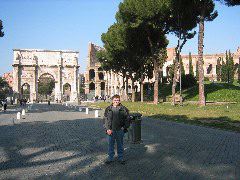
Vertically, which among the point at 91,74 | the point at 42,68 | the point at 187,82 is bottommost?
the point at 187,82

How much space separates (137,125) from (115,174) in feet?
11.4

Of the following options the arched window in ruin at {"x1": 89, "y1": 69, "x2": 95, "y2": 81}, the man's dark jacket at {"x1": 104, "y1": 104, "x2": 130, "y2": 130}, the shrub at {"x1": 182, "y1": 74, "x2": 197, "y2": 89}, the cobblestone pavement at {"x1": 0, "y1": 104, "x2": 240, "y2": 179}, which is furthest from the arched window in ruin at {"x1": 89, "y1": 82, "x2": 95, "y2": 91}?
the man's dark jacket at {"x1": 104, "y1": 104, "x2": 130, "y2": 130}

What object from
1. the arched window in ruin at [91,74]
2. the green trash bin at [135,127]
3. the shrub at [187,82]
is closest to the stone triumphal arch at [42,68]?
the arched window in ruin at [91,74]

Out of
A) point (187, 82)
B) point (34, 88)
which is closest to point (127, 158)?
point (187, 82)

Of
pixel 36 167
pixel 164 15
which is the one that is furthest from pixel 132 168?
pixel 164 15

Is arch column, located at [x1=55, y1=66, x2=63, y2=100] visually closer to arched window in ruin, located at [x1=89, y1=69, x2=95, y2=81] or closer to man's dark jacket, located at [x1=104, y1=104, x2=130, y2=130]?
arched window in ruin, located at [x1=89, y1=69, x2=95, y2=81]

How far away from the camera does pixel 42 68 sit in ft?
269

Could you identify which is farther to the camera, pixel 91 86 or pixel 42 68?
pixel 91 86

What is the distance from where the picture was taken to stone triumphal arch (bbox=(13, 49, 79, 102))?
8031 centimetres

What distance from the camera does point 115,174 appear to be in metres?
6.98

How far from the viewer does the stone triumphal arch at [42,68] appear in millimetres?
80312

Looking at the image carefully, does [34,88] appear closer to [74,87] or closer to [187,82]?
[74,87]

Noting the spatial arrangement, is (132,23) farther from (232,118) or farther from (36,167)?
(36,167)

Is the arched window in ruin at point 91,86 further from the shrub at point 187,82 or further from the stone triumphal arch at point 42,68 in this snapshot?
the shrub at point 187,82
